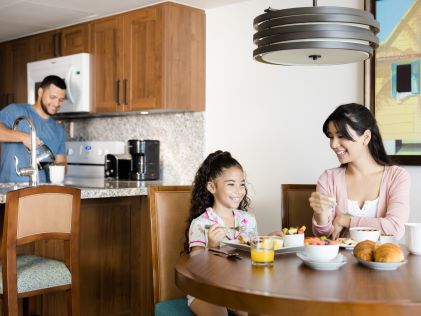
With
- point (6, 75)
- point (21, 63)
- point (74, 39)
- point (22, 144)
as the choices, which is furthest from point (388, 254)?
point (6, 75)

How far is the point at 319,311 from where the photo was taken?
1.33 meters

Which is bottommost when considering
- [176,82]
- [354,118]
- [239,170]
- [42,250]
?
[42,250]

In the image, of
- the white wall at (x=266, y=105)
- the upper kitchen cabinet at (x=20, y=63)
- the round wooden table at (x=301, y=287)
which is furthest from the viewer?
the upper kitchen cabinet at (x=20, y=63)

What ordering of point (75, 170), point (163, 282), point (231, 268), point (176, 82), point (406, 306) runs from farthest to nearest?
point (75, 170) < point (176, 82) < point (163, 282) < point (231, 268) < point (406, 306)

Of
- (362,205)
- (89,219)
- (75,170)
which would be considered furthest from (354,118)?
(75,170)

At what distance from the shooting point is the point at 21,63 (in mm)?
5148

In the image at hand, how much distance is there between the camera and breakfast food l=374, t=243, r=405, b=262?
1658 millimetres

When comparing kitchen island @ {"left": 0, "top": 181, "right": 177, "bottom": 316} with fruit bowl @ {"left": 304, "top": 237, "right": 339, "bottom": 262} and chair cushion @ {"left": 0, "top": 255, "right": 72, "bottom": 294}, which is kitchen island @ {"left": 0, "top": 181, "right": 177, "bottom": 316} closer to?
chair cushion @ {"left": 0, "top": 255, "right": 72, "bottom": 294}

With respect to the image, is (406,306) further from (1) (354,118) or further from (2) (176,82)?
(2) (176,82)

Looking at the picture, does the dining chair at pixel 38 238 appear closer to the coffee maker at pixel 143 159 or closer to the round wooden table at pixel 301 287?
the round wooden table at pixel 301 287

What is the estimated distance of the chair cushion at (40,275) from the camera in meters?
2.66

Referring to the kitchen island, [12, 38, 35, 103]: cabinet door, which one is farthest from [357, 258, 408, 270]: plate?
[12, 38, 35, 103]: cabinet door

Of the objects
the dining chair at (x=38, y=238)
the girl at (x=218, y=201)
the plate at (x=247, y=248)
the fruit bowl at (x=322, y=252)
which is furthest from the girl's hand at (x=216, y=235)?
the dining chair at (x=38, y=238)

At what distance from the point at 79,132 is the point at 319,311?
4.07 metres
